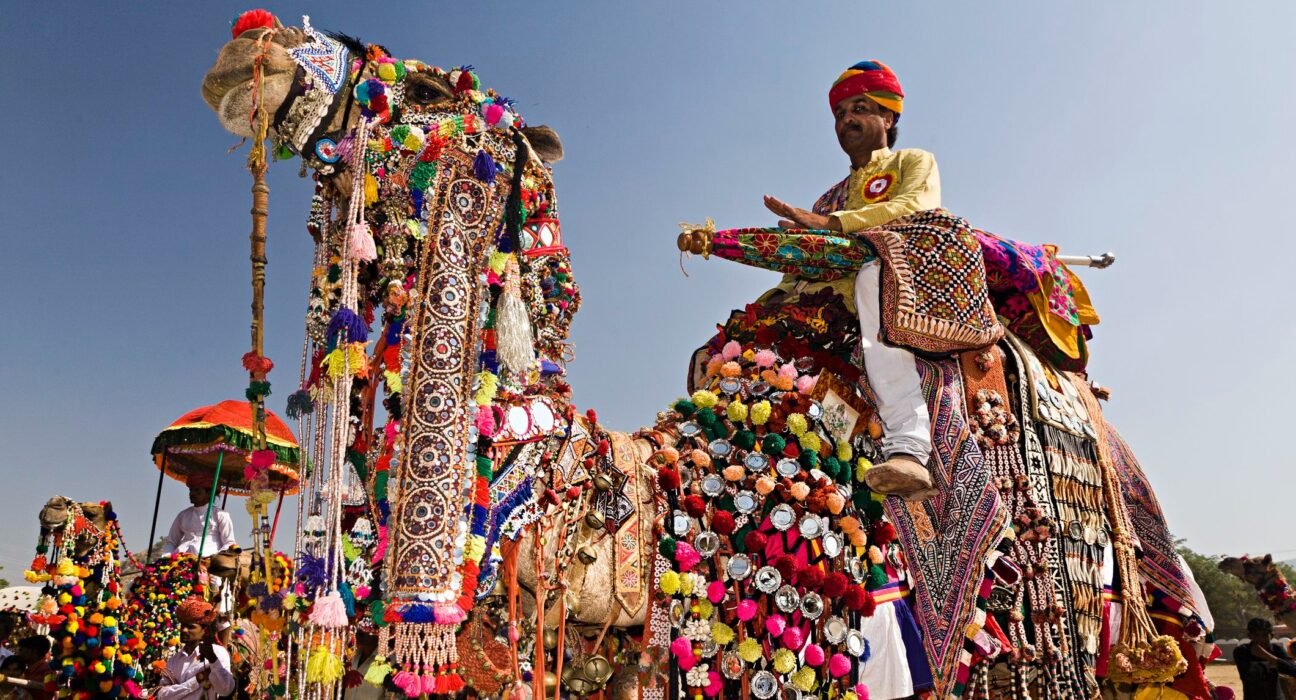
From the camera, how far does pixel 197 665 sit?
19.7 ft

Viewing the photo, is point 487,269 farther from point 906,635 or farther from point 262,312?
point 906,635

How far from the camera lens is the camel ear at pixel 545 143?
3725 mm

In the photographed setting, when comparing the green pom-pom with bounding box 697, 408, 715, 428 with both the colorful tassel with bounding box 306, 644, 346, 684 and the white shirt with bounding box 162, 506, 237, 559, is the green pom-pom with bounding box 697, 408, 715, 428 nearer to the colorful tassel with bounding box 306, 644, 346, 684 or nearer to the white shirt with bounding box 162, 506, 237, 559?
the colorful tassel with bounding box 306, 644, 346, 684

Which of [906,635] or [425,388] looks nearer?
[425,388]

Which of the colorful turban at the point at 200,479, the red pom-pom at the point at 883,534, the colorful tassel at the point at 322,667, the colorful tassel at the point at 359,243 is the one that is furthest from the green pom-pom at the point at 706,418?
the colorful turban at the point at 200,479

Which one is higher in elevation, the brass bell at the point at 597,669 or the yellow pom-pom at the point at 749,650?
the yellow pom-pom at the point at 749,650

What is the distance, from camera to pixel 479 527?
9.78 ft

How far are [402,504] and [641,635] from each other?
114 cm

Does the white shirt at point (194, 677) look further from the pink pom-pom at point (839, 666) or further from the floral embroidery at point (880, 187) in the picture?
the floral embroidery at point (880, 187)

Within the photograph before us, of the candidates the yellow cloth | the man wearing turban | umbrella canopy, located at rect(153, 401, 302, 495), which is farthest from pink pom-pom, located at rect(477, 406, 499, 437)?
umbrella canopy, located at rect(153, 401, 302, 495)

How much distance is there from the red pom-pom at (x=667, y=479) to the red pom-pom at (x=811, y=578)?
0.56m

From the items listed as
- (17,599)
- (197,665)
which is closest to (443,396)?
(197,665)

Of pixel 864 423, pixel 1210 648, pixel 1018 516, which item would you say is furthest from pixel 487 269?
pixel 1210 648

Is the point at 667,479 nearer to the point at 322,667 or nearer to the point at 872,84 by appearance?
the point at 322,667
